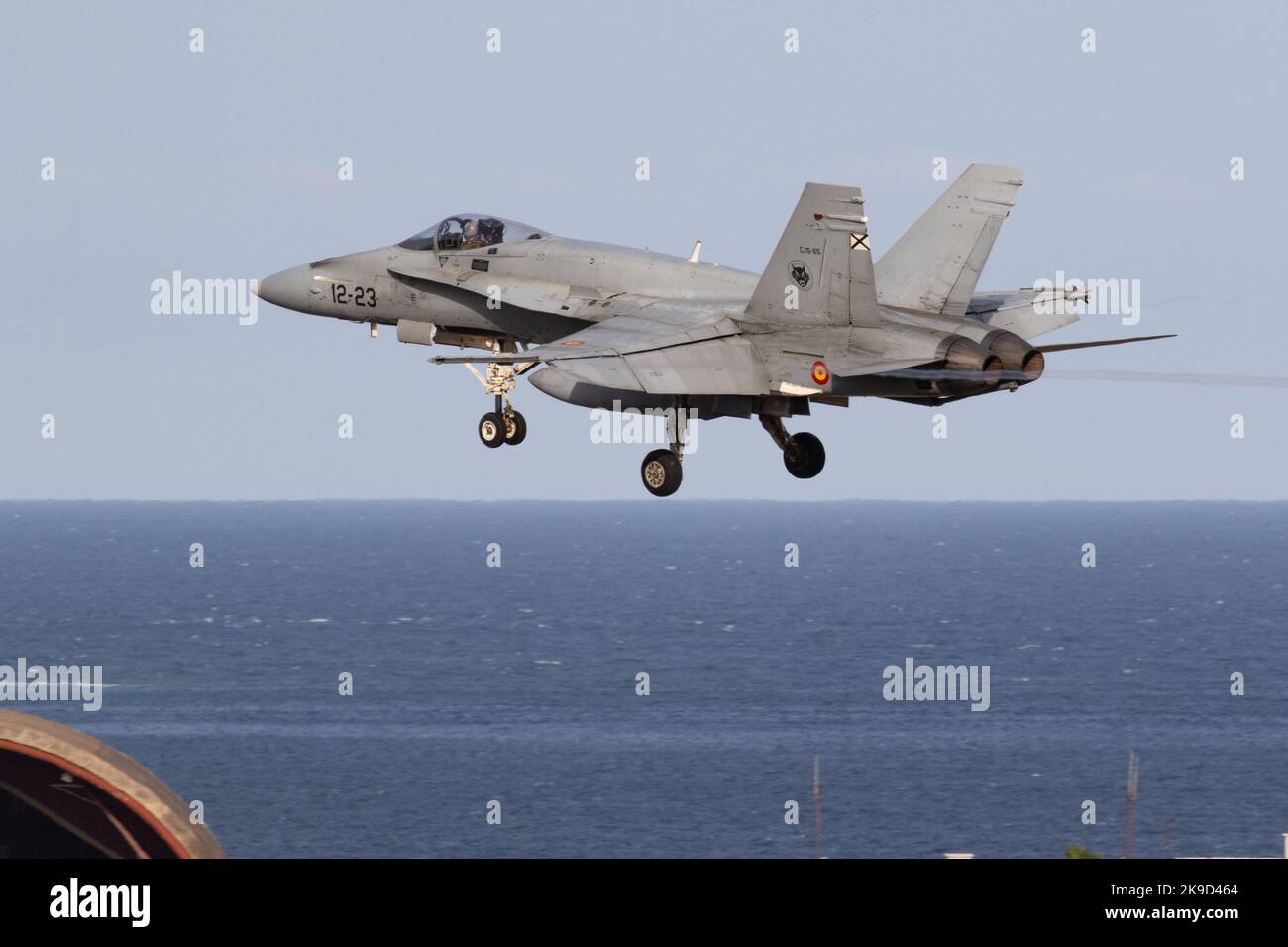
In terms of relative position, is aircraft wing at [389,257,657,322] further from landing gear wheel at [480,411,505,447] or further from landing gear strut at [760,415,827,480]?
landing gear strut at [760,415,827,480]

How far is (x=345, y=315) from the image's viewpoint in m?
33.8

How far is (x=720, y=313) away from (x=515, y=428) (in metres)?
4.17

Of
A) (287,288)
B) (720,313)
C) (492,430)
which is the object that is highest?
(287,288)

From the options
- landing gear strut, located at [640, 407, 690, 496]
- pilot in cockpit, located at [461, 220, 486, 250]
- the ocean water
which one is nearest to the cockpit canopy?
pilot in cockpit, located at [461, 220, 486, 250]

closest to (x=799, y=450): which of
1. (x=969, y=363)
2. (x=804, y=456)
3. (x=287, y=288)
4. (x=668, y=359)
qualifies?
(x=804, y=456)

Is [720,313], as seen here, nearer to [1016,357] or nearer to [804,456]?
[804,456]

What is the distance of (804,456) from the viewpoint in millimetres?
29734

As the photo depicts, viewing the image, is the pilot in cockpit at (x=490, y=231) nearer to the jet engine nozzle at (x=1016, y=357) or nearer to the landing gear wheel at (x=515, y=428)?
the landing gear wheel at (x=515, y=428)

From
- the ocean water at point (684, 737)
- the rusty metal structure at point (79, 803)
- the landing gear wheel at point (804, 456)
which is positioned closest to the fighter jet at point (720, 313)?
the landing gear wheel at point (804, 456)

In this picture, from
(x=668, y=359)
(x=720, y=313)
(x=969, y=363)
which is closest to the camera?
(x=969, y=363)
